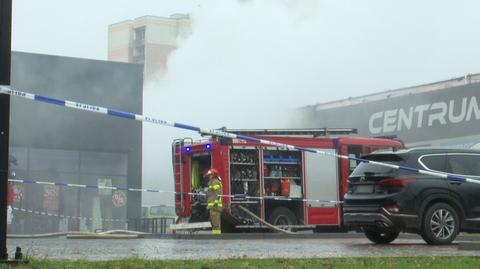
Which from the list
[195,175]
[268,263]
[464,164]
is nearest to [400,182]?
[464,164]

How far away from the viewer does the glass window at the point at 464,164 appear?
11875 mm

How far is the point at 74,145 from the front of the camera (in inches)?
1022

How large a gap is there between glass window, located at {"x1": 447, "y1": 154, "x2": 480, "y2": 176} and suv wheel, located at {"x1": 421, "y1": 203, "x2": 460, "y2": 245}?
2.31ft

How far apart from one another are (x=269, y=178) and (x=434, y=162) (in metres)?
6.18

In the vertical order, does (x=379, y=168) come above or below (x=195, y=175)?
below

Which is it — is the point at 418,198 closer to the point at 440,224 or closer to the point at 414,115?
the point at 440,224

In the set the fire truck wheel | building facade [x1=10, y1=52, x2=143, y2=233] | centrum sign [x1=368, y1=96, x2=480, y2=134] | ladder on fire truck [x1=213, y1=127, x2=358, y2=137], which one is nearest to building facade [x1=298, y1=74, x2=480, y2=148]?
centrum sign [x1=368, y1=96, x2=480, y2=134]

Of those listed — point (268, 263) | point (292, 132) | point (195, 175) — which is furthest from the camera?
point (292, 132)

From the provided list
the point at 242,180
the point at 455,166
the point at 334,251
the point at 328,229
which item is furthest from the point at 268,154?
the point at 334,251

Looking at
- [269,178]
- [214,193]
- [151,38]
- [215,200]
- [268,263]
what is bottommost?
[268,263]

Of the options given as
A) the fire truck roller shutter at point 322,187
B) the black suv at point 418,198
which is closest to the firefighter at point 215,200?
the fire truck roller shutter at point 322,187

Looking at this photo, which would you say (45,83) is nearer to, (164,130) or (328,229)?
(164,130)

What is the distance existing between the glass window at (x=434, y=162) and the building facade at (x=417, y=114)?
10897mm

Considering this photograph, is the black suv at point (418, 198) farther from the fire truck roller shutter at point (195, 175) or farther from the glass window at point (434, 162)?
the fire truck roller shutter at point (195, 175)
